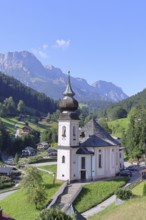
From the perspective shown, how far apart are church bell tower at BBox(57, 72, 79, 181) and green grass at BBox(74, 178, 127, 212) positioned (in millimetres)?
4785

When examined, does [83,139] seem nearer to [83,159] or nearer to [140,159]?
[83,159]

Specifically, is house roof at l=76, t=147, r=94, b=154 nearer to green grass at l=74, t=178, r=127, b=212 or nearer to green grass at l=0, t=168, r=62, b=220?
green grass at l=74, t=178, r=127, b=212

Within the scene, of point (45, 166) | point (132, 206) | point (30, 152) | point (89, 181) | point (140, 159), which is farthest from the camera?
point (30, 152)

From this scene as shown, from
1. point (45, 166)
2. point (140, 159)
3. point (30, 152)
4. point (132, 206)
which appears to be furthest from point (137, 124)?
point (132, 206)

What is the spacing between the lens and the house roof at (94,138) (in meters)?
55.0

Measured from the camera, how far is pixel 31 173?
4791 centimetres

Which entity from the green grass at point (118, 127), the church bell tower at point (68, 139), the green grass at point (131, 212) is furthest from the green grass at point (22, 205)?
the green grass at point (118, 127)

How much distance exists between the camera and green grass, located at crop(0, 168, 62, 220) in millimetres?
41969

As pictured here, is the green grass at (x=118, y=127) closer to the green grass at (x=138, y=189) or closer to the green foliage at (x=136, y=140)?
the green foliage at (x=136, y=140)

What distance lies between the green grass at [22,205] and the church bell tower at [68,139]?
2.17 metres

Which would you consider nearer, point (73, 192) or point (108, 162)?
point (73, 192)

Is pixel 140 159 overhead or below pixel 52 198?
overhead

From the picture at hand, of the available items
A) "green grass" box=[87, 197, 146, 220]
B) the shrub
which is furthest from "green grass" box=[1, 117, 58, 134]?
"green grass" box=[87, 197, 146, 220]

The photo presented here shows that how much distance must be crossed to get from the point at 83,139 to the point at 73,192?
38.2 ft
